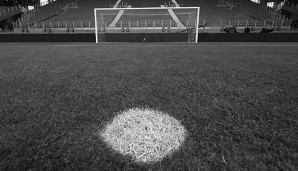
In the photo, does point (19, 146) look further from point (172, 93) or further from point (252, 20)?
point (252, 20)

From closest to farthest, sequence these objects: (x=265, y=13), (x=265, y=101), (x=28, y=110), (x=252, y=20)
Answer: (x=28, y=110) → (x=265, y=101) → (x=252, y=20) → (x=265, y=13)

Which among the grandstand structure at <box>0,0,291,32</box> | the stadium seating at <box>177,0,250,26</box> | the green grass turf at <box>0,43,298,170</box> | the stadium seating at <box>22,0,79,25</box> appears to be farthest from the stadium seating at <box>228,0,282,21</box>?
the stadium seating at <box>22,0,79,25</box>

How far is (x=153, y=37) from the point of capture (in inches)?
523

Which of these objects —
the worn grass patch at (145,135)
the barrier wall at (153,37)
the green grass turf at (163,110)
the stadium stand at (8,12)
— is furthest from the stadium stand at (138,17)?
the worn grass patch at (145,135)

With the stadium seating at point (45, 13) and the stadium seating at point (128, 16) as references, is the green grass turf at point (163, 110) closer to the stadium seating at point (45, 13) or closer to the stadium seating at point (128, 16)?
the stadium seating at point (128, 16)

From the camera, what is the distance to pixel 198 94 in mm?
1750

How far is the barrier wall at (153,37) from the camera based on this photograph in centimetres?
1154

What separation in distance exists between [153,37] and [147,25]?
2.84m

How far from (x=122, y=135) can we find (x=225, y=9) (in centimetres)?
2449

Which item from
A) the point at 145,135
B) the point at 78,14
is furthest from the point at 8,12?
the point at 145,135

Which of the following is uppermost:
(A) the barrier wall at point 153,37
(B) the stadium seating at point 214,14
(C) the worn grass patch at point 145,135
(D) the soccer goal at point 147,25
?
(B) the stadium seating at point 214,14

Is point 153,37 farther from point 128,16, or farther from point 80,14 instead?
point 80,14

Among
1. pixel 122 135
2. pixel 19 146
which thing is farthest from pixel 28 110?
pixel 122 135

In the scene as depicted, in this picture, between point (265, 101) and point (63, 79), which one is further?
point (63, 79)
